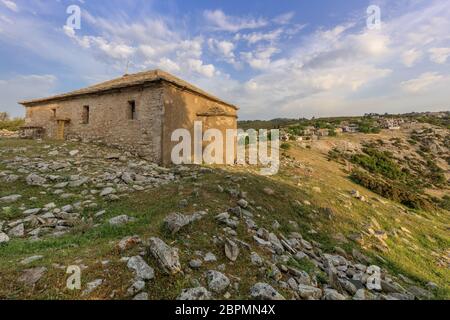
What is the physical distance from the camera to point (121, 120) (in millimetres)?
13305

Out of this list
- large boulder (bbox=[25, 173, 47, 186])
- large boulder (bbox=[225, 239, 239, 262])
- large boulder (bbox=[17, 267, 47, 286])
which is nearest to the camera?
large boulder (bbox=[17, 267, 47, 286])

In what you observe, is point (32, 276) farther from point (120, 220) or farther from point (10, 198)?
point (10, 198)

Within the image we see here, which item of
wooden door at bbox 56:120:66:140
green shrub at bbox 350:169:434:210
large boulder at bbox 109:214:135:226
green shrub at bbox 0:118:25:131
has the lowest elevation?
green shrub at bbox 350:169:434:210

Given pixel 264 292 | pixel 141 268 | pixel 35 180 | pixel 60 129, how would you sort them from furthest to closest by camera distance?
pixel 60 129, pixel 35 180, pixel 141 268, pixel 264 292

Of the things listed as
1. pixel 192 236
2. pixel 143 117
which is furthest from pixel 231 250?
pixel 143 117

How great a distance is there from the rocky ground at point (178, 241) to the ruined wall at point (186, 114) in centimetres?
278

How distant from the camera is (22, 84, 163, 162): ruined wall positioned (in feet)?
39.5

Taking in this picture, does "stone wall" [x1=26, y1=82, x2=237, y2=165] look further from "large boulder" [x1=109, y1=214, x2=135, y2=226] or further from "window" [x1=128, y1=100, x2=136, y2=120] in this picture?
"large boulder" [x1=109, y1=214, x2=135, y2=226]

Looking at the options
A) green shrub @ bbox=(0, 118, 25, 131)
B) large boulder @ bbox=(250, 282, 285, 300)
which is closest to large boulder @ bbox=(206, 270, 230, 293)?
large boulder @ bbox=(250, 282, 285, 300)

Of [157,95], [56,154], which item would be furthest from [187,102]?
[56,154]

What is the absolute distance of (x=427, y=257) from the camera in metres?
7.53

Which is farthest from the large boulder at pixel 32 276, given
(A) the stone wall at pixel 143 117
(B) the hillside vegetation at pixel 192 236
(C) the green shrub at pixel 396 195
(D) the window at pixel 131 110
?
(C) the green shrub at pixel 396 195

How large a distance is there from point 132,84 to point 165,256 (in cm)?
1082

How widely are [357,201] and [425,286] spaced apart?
17.6 feet
